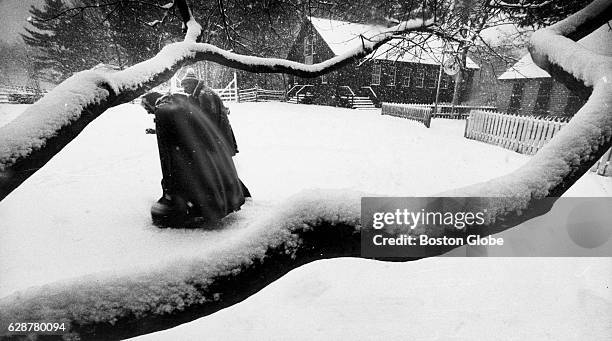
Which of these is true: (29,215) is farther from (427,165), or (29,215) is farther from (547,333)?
(427,165)

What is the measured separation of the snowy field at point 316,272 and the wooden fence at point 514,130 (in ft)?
8.68

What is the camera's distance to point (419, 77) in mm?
26312

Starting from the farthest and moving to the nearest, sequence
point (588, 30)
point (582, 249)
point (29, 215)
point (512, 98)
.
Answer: point (512, 98) < point (29, 215) < point (582, 249) < point (588, 30)

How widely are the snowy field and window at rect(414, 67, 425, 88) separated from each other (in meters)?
21.3

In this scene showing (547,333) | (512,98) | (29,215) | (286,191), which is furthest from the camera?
(512,98)

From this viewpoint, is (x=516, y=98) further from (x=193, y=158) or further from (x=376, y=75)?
(x=193, y=158)

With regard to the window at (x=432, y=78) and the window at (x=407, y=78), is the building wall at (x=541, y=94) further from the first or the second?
the window at (x=407, y=78)

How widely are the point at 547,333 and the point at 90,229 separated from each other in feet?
18.6

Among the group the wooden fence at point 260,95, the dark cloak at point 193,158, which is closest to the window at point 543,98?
the wooden fence at point 260,95

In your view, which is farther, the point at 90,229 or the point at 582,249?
the point at 90,229

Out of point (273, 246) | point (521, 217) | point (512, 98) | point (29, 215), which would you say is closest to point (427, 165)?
point (521, 217)

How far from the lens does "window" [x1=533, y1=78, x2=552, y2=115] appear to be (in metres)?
20.6

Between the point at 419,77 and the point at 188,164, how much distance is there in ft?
88.6

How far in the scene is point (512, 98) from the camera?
24359 mm
